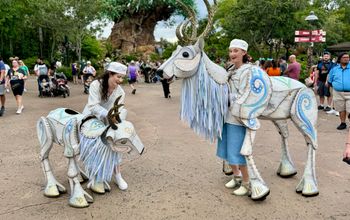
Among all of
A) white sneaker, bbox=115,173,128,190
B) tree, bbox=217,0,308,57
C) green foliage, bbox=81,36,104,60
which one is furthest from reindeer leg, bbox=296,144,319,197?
green foliage, bbox=81,36,104,60

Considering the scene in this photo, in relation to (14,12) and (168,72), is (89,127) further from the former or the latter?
(14,12)

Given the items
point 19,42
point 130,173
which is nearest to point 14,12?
point 19,42

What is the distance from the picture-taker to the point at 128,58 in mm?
33844

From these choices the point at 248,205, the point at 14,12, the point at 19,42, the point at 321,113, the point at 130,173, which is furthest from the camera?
the point at 19,42

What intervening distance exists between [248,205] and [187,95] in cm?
140

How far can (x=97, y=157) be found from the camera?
413cm

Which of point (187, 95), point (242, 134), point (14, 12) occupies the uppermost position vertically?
point (14, 12)

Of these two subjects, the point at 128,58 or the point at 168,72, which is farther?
the point at 128,58

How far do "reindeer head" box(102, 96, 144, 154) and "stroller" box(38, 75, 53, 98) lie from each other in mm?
10589

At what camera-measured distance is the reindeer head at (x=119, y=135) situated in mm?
3918

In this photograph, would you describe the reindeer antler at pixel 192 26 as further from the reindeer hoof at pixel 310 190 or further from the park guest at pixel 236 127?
the reindeer hoof at pixel 310 190

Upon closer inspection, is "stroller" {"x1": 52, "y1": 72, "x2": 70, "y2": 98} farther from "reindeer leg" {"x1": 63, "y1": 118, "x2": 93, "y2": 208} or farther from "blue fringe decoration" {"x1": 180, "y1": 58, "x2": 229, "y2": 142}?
"blue fringe decoration" {"x1": 180, "y1": 58, "x2": 229, "y2": 142}

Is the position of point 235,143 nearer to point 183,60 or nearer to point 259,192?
point 259,192

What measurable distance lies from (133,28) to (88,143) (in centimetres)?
3633
